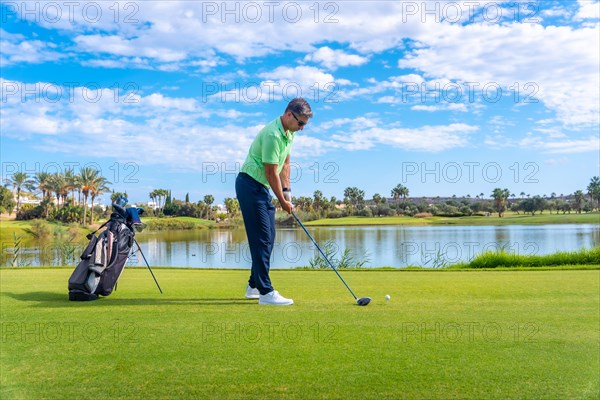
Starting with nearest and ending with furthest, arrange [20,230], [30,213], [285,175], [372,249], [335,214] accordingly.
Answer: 1. [285,175]
2. [372,249]
3. [20,230]
4. [30,213]
5. [335,214]

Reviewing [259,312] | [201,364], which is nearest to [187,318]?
[259,312]

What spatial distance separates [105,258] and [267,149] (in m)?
2.19

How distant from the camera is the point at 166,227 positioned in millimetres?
79312

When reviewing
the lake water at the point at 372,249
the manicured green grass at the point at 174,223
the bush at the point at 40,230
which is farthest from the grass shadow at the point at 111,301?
the manicured green grass at the point at 174,223

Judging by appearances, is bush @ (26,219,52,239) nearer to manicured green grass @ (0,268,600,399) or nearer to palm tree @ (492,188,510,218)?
manicured green grass @ (0,268,600,399)

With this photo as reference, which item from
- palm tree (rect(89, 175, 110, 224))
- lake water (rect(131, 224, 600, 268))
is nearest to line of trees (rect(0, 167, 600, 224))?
palm tree (rect(89, 175, 110, 224))

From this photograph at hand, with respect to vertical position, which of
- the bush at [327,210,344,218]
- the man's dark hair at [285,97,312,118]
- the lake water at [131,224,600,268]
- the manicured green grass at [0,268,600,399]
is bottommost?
the lake water at [131,224,600,268]

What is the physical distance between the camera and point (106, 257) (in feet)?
17.9

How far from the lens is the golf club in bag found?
17.0ft

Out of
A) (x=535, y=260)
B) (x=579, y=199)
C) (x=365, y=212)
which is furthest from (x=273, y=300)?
(x=579, y=199)

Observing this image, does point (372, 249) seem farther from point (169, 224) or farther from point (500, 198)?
point (500, 198)

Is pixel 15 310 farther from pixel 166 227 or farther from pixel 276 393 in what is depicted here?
pixel 166 227

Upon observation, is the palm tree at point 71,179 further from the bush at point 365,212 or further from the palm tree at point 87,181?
the bush at point 365,212

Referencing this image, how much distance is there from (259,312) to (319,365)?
1.43m
